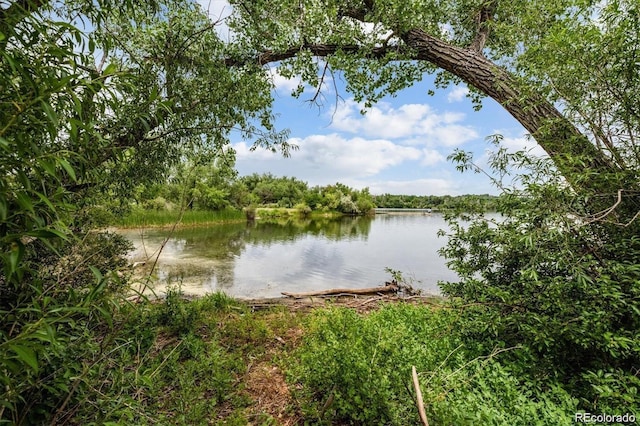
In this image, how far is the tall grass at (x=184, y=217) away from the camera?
40.4 ft

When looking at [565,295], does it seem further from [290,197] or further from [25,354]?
[290,197]

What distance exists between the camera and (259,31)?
385cm

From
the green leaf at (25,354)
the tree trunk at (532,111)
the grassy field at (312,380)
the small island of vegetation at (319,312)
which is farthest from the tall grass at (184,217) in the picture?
the green leaf at (25,354)

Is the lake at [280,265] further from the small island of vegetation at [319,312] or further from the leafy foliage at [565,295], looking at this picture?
the leafy foliage at [565,295]

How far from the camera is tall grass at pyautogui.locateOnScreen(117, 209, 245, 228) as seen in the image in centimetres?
1232

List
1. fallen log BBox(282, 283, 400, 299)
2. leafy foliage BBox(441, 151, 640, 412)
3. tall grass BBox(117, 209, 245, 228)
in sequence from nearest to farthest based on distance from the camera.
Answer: leafy foliage BBox(441, 151, 640, 412) → fallen log BBox(282, 283, 400, 299) → tall grass BBox(117, 209, 245, 228)

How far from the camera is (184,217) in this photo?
1686 centimetres

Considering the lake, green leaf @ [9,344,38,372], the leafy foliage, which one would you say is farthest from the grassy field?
the lake

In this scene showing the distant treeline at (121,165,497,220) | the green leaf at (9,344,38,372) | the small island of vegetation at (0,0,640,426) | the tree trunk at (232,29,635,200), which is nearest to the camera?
the green leaf at (9,344,38,372)

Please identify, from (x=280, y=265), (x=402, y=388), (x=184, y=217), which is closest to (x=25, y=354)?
(x=402, y=388)

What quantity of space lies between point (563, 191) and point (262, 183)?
4067 centimetres

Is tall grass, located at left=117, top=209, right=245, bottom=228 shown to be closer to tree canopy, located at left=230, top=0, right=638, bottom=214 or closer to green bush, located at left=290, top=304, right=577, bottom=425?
tree canopy, located at left=230, top=0, right=638, bottom=214

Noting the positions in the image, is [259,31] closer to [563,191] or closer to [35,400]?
[563,191]

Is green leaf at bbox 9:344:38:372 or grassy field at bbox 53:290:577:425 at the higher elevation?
green leaf at bbox 9:344:38:372
